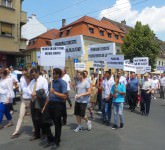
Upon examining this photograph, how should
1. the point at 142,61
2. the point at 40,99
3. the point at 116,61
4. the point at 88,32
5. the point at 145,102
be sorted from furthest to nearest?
the point at 88,32 < the point at 142,61 < the point at 116,61 < the point at 145,102 < the point at 40,99

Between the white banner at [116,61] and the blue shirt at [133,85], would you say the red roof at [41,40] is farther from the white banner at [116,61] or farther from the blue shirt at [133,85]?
the blue shirt at [133,85]

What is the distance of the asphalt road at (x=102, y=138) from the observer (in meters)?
7.23

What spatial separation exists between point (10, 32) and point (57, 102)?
24.5 metres

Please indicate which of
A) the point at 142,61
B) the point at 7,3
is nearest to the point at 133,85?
the point at 142,61

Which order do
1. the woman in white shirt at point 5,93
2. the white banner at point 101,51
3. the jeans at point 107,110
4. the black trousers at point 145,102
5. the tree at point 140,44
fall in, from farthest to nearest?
the tree at point 140,44, the white banner at point 101,51, the black trousers at point 145,102, the jeans at point 107,110, the woman in white shirt at point 5,93

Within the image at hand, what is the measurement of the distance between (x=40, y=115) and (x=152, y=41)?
4444 centimetres

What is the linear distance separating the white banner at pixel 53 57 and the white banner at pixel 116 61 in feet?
14.8

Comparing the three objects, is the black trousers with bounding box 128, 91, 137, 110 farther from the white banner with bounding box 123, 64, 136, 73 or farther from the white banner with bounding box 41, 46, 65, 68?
the white banner with bounding box 123, 64, 136, 73

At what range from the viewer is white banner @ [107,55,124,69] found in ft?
48.5

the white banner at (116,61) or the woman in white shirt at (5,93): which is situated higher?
the white banner at (116,61)

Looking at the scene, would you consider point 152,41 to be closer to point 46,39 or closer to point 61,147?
point 46,39

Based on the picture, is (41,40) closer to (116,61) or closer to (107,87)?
(116,61)

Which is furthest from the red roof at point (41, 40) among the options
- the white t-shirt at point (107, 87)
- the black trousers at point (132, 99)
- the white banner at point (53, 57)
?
the white t-shirt at point (107, 87)

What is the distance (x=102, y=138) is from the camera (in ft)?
26.3
